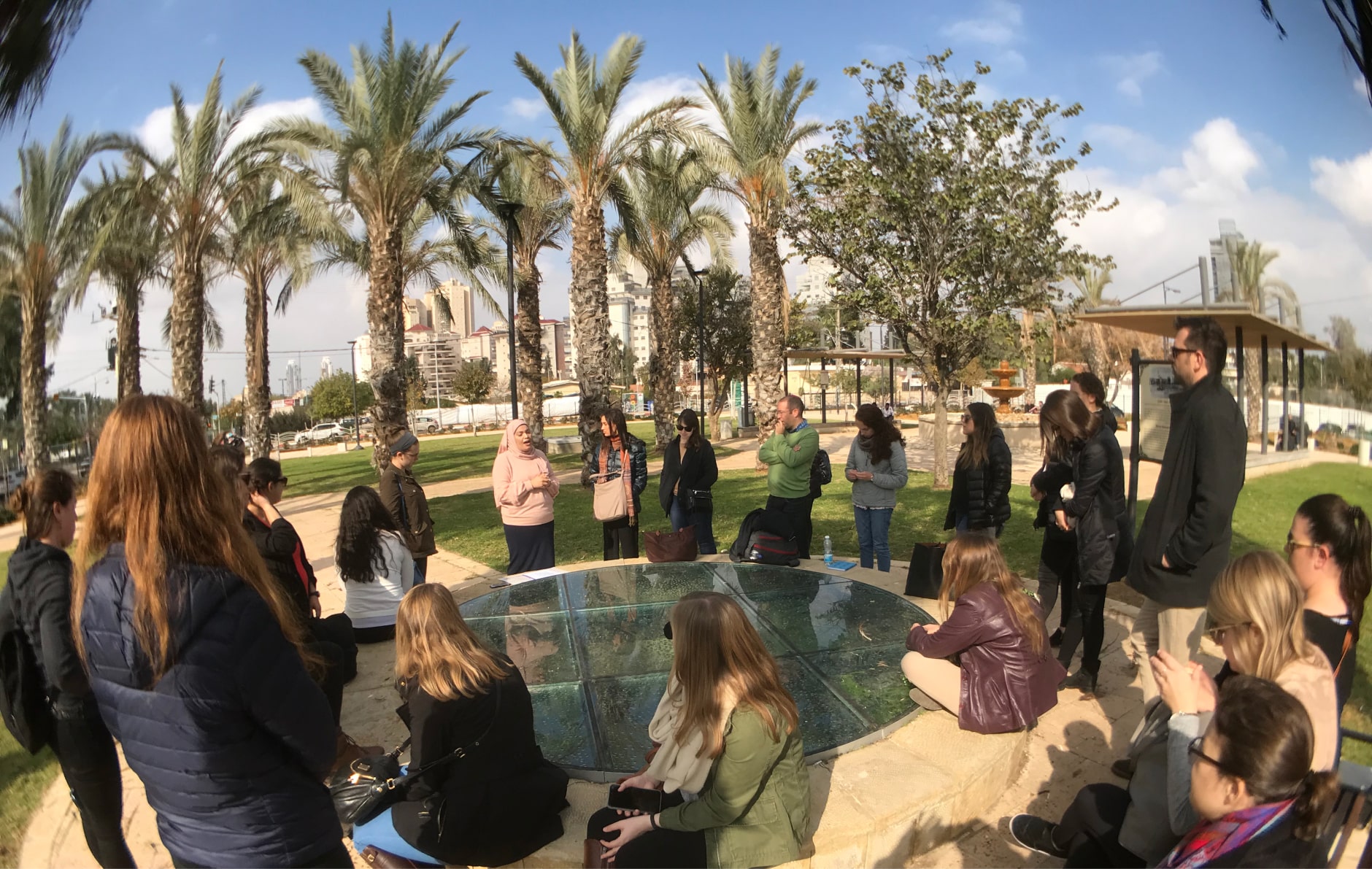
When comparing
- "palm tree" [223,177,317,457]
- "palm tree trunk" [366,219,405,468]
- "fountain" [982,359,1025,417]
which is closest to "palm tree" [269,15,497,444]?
"palm tree trunk" [366,219,405,468]

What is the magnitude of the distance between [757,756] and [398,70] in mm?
15119

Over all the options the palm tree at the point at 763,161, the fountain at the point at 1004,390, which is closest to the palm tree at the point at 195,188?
the palm tree at the point at 763,161

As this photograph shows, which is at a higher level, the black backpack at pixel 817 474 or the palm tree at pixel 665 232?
the palm tree at pixel 665 232

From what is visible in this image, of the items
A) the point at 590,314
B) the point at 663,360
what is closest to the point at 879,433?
the point at 590,314

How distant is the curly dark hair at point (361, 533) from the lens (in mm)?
4750

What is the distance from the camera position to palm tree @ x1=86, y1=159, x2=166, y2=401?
14.9m

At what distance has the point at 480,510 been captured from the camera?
13734 millimetres

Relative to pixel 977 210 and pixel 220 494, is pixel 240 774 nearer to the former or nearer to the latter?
pixel 220 494

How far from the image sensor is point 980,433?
603 cm

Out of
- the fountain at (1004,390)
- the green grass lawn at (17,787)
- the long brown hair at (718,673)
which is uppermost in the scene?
the fountain at (1004,390)

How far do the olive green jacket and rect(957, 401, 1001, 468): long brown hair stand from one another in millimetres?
3860

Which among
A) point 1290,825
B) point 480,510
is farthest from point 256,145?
point 1290,825

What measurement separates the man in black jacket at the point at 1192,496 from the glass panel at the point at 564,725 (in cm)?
254

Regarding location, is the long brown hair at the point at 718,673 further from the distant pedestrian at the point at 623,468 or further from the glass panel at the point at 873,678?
the distant pedestrian at the point at 623,468
